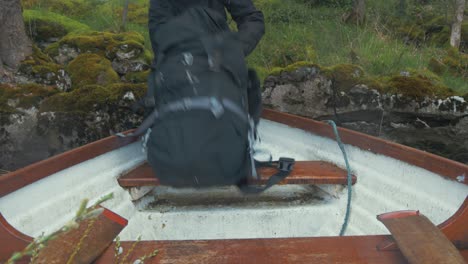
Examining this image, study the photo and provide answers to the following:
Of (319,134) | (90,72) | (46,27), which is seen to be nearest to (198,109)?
(319,134)

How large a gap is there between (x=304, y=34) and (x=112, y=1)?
4.82m

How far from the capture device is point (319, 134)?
8.51 feet

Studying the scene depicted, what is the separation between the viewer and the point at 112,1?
9.48 metres

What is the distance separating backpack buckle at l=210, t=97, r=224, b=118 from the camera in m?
1.63

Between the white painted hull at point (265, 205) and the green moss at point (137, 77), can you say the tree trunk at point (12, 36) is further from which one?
the white painted hull at point (265, 205)

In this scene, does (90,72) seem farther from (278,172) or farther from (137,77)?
(278,172)

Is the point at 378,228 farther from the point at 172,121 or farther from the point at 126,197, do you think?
the point at 126,197

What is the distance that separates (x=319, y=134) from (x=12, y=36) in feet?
11.6

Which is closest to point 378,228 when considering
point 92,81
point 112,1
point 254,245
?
point 254,245

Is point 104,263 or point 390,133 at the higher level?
point 104,263

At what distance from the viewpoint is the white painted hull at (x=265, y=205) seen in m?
1.85

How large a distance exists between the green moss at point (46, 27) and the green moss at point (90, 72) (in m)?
1.58

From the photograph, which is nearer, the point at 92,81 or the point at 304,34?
the point at 92,81

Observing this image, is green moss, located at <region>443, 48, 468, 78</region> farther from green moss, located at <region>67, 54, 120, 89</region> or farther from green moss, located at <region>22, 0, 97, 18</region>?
green moss, located at <region>22, 0, 97, 18</region>
